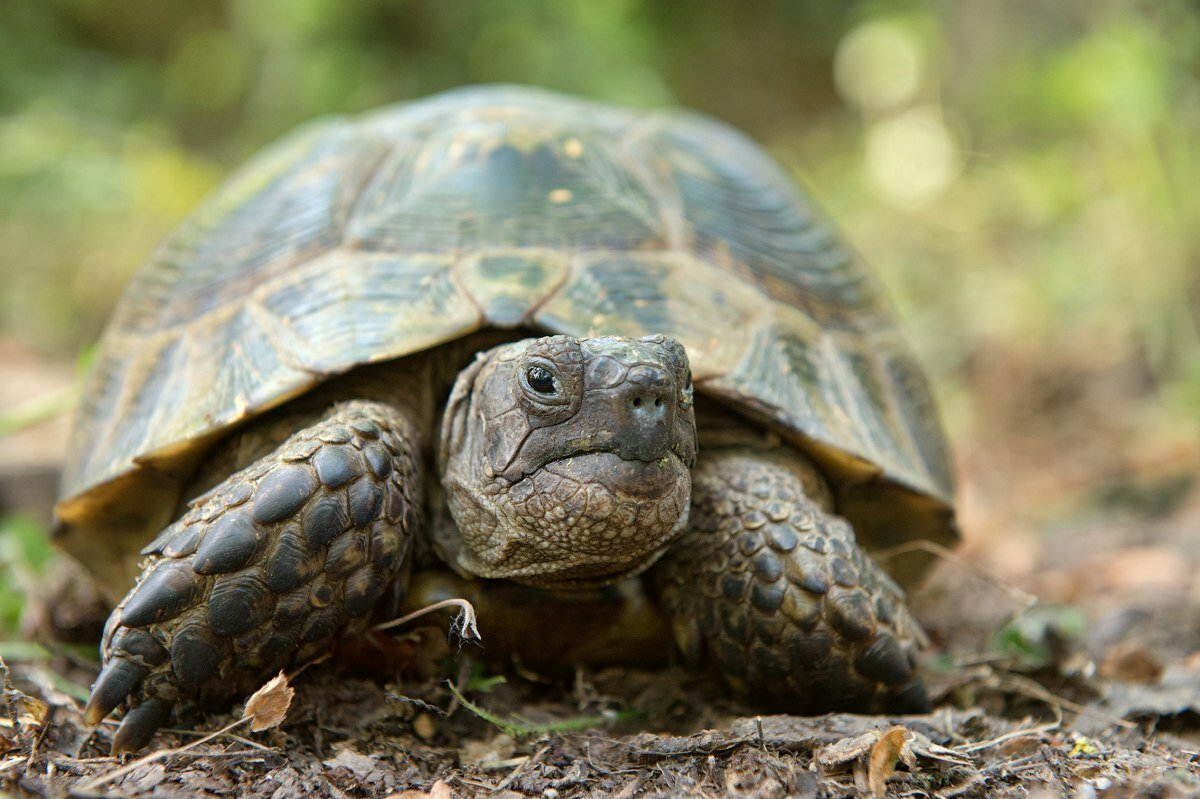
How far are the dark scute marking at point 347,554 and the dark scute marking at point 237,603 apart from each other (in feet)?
0.48

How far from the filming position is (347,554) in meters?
2.26

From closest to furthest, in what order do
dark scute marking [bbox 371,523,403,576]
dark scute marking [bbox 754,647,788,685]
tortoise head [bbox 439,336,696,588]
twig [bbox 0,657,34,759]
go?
1. twig [bbox 0,657,34,759]
2. tortoise head [bbox 439,336,696,588]
3. dark scute marking [bbox 371,523,403,576]
4. dark scute marking [bbox 754,647,788,685]

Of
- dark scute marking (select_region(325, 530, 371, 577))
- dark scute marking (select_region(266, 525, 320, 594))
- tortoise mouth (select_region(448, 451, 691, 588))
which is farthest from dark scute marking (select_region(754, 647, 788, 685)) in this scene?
dark scute marking (select_region(266, 525, 320, 594))

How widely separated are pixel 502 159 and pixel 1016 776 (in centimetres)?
219

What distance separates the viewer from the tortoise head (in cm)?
220

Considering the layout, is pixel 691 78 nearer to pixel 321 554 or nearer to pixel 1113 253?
pixel 1113 253

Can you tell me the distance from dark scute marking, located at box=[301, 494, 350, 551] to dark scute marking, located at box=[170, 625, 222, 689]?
0.28 meters

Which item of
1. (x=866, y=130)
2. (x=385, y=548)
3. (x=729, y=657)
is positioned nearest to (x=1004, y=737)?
(x=729, y=657)

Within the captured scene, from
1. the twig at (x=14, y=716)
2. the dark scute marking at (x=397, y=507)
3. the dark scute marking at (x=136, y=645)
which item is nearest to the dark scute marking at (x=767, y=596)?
the dark scute marking at (x=397, y=507)

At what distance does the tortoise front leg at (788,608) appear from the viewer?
7.86 ft

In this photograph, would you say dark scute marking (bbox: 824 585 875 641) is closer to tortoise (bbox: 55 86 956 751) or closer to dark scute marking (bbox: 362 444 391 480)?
tortoise (bbox: 55 86 956 751)

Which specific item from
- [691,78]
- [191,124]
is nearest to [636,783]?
[191,124]

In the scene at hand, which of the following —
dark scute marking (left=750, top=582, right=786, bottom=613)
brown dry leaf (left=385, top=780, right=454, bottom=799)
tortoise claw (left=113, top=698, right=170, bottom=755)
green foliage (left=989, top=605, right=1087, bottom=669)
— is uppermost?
dark scute marking (left=750, top=582, right=786, bottom=613)

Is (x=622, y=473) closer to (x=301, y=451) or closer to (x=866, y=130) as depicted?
(x=301, y=451)
